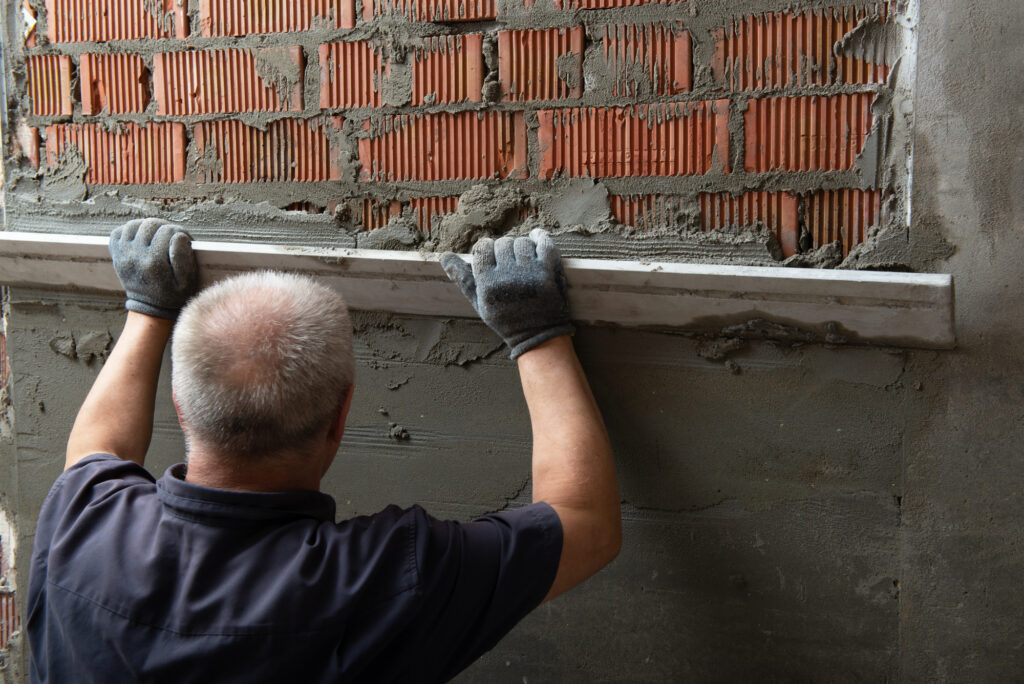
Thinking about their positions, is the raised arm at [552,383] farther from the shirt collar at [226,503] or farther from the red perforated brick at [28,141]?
the red perforated brick at [28,141]

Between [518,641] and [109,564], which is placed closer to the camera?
[109,564]

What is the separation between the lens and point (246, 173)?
6.08ft

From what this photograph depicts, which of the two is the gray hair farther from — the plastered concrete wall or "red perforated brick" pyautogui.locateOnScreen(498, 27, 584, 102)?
A: "red perforated brick" pyautogui.locateOnScreen(498, 27, 584, 102)

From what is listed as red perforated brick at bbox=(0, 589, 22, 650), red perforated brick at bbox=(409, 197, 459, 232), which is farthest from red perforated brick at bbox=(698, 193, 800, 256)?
red perforated brick at bbox=(0, 589, 22, 650)

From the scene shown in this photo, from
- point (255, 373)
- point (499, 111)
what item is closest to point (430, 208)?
point (499, 111)

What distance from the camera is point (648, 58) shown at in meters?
1.59

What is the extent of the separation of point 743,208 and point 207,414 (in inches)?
46.0

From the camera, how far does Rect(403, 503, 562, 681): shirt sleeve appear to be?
123cm

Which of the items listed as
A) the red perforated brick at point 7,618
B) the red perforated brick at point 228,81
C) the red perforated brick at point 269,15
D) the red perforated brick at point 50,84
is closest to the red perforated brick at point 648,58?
the red perforated brick at point 269,15

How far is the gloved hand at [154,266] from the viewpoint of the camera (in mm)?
1726

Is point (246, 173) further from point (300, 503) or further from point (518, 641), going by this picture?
point (518, 641)

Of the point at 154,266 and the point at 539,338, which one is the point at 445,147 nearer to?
the point at 539,338

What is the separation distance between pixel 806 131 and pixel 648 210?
0.37m

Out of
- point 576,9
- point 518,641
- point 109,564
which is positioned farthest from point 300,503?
point 576,9
